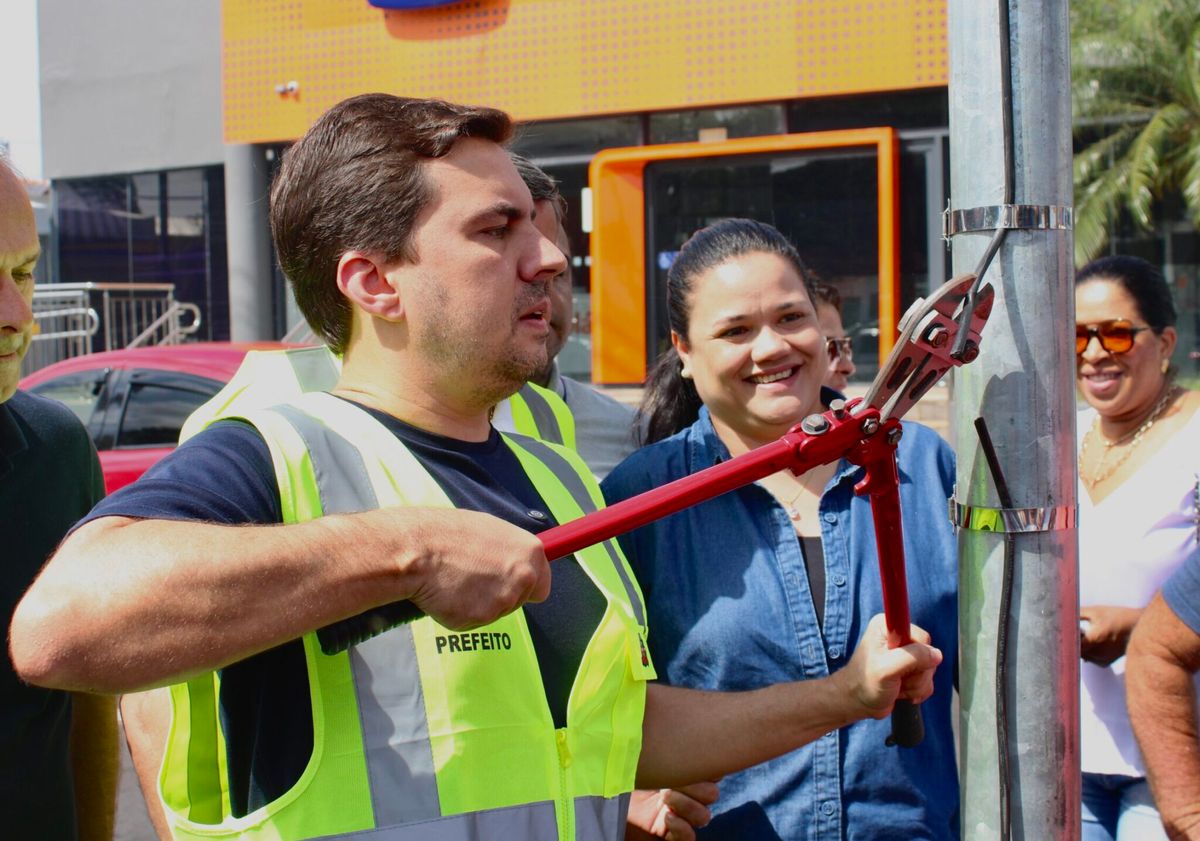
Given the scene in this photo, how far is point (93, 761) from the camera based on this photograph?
240 cm

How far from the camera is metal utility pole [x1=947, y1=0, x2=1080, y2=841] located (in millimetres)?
1663

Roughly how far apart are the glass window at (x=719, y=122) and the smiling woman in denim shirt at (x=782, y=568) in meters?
9.80

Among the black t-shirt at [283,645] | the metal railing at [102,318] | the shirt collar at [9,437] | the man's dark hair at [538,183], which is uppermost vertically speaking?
the metal railing at [102,318]

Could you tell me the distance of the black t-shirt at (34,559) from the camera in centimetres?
208

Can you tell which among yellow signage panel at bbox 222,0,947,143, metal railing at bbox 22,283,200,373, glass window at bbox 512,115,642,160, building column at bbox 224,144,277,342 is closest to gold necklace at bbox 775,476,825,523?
yellow signage panel at bbox 222,0,947,143

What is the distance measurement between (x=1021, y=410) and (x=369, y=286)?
94 centimetres

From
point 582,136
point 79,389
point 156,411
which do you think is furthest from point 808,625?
point 582,136

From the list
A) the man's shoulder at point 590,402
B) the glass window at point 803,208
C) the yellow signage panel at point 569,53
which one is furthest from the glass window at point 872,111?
the man's shoulder at point 590,402

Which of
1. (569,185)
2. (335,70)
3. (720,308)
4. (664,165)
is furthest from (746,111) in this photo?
(720,308)

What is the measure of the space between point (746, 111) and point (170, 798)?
1125cm

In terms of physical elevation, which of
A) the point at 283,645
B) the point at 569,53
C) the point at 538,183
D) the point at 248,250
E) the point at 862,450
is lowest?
the point at 283,645

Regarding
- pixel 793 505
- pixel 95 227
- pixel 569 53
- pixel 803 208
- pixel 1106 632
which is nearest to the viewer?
pixel 793 505

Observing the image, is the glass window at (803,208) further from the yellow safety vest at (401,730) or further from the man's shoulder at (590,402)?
the yellow safety vest at (401,730)

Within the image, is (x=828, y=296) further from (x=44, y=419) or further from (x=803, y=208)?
(x=803, y=208)
